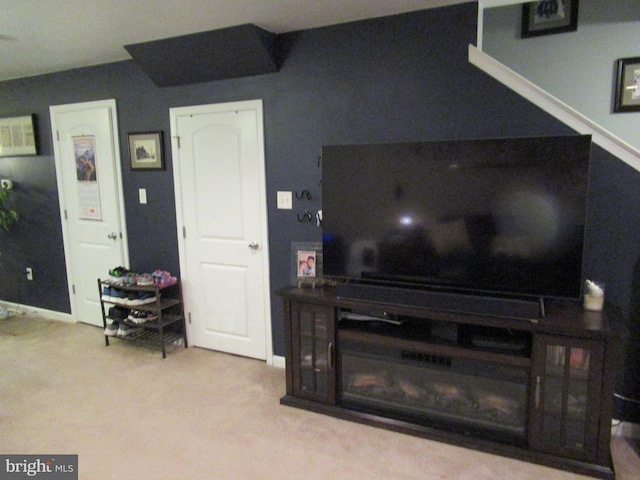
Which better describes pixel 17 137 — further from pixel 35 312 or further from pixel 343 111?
pixel 343 111

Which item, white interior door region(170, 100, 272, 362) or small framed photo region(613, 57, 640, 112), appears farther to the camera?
white interior door region(170, 100, 272, 362)

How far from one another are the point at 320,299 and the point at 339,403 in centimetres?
65

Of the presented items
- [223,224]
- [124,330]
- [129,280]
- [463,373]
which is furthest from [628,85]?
[124,330]

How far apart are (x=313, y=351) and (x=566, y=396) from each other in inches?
51.6

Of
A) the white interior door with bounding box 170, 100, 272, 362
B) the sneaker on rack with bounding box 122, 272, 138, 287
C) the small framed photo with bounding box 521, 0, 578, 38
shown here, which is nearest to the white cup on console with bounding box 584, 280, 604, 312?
the small framed photo with bounding box 521, 0, 578, 38

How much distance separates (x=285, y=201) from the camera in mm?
2934

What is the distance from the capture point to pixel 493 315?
6.55ft

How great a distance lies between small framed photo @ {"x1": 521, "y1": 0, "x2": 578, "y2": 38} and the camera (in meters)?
2.73

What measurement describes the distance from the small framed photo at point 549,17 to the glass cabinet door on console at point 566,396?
2122mm

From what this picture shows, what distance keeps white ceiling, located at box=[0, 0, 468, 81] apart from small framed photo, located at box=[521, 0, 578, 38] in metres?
0.91

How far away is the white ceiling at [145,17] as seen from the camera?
7.40 ft

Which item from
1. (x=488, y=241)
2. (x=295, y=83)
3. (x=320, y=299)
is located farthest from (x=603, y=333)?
(x=295, y=83)

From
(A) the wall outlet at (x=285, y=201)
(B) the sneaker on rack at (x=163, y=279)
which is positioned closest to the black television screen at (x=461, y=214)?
(A) the wall outlet at (x=285, y=201)
